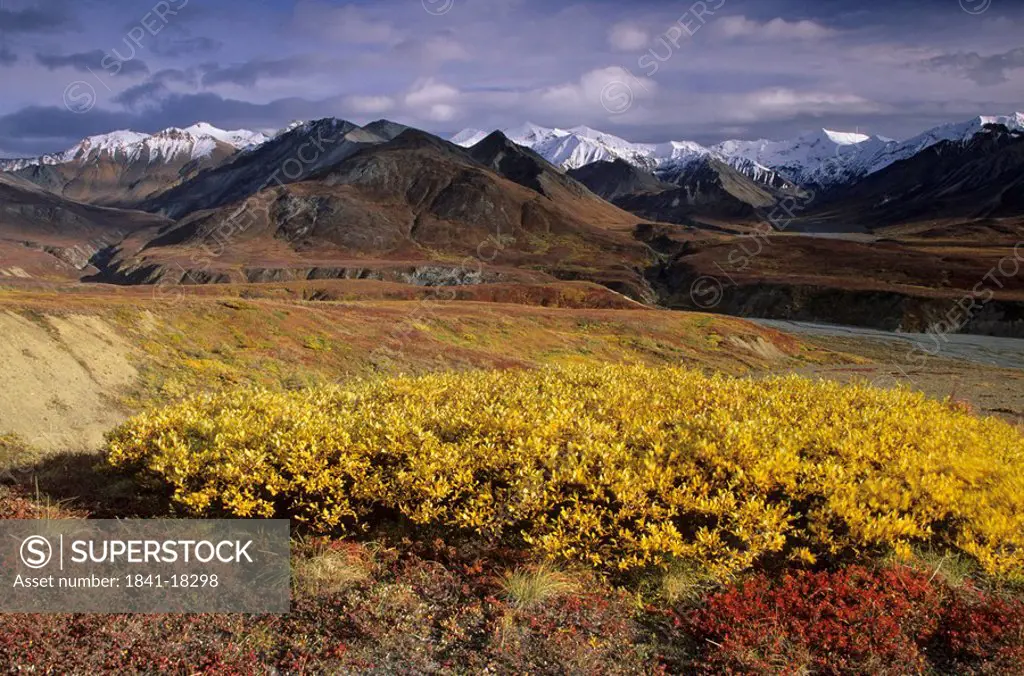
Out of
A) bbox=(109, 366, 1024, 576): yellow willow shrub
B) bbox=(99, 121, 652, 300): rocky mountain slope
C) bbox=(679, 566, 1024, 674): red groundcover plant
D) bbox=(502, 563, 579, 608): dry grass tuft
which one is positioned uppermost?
bbox=(99, 121, 652, 300): rocky mountain slope

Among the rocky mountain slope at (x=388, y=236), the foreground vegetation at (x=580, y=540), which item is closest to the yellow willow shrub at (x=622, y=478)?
the foreground vegetation at (x=580, y=540)

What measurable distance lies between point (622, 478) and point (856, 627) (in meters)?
2.49

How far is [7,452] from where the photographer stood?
37.2 ft

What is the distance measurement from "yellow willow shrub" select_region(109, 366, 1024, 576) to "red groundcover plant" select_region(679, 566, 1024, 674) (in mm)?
364

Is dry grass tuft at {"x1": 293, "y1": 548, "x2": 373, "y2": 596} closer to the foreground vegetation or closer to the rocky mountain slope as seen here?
the foreground vegetation

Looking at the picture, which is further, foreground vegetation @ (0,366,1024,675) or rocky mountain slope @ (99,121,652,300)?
rocky mountain slope @ (99,121,652,300)

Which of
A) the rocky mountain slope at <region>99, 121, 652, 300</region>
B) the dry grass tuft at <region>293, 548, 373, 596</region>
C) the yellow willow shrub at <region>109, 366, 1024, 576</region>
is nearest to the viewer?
the dry grass tuft at <region>293, 548, 373, 596</region>

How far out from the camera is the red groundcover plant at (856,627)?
605cm

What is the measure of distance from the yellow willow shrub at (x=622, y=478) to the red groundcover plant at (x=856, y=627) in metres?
0.36

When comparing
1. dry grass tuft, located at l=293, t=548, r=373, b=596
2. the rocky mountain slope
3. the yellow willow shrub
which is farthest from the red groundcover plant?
the rocky mountain slope

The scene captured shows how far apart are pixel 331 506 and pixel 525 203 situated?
614 ft

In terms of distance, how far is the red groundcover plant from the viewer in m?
6.05

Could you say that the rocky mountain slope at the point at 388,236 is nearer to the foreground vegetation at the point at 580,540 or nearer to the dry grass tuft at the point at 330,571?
the foreground vegetation at the point at 580,540

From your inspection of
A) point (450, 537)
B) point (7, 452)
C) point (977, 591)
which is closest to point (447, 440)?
point (450, 537)
